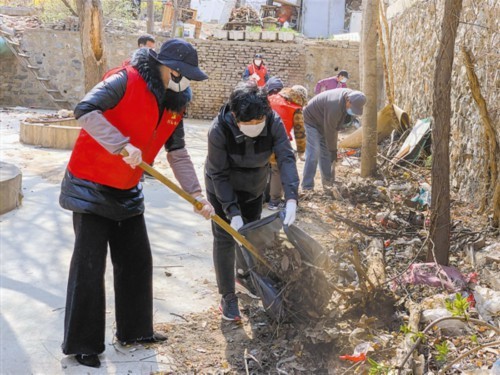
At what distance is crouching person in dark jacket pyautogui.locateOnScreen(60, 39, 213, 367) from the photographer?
2846 mm

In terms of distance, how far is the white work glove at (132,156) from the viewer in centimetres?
280

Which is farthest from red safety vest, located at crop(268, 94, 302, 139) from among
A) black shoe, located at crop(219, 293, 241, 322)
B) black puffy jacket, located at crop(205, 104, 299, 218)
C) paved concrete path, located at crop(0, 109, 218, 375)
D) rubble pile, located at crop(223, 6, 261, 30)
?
rubble pile, located at crop(223, 6, 261, 30)

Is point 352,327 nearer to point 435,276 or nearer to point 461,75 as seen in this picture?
point 435,276

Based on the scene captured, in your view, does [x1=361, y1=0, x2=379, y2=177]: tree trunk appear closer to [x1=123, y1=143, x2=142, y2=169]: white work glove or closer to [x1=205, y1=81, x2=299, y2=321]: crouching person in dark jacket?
[x1=205, y1=81, x2=299, y2=321]: crouching person in dark jacket

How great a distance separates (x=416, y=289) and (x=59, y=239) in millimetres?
3254

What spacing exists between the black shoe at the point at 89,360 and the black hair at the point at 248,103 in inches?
63.9

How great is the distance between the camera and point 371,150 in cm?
793

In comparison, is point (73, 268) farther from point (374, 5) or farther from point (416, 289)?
point (374, 5)

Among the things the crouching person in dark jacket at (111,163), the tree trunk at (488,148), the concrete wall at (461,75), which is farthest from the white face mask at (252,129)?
Answer: the concrete wall at (461,75)

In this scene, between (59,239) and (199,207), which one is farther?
(59,239)

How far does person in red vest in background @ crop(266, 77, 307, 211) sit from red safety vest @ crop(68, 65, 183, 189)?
120 inches

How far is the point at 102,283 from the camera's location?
3123 mm

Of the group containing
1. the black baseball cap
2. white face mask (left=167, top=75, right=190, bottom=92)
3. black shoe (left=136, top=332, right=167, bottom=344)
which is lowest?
black shoe (left=136, top=332, right=167, bottom=344)

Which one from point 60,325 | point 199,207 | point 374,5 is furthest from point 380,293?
point 374,5
